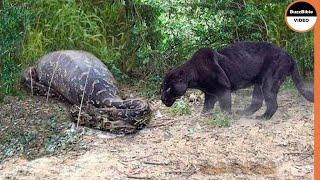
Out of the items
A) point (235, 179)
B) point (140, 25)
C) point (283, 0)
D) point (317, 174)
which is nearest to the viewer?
point (317, 174)

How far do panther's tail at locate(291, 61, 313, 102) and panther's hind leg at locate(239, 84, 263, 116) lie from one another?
11.3 inches

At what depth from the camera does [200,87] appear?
15.6ft

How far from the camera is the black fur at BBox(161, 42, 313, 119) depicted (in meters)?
4.58

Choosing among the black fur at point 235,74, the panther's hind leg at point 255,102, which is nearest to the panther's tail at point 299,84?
the black fur at point 235,74

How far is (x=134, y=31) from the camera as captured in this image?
5367 millimetres

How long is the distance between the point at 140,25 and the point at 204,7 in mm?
724

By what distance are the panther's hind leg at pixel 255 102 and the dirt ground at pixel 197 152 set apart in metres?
0.08

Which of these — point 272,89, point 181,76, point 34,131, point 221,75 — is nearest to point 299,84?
point 272,89

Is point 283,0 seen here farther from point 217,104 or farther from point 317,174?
point 317,174

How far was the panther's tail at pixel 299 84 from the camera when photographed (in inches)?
175

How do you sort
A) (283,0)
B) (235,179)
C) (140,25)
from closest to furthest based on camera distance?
1. (235,179)
2. (283,0)
3. (140,25)

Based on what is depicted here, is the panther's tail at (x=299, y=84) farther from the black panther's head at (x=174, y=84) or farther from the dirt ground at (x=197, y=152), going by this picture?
the black panther's head at (x=174, y=84)

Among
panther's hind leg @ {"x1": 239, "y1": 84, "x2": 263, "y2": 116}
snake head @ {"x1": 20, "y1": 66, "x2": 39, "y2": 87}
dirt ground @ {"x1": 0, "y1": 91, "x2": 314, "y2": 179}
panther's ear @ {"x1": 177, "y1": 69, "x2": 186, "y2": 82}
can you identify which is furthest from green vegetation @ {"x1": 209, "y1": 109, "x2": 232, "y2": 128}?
snake head @ {"x1": 20, "y1": 66, "x2": 39, "y2": 87}

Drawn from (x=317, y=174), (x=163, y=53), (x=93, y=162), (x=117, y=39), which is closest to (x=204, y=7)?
(x=163, y=53)
